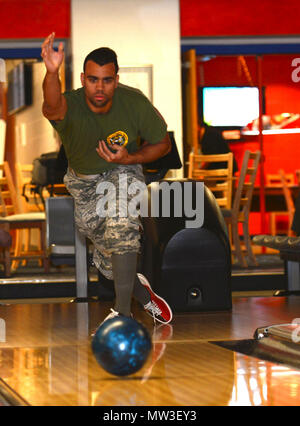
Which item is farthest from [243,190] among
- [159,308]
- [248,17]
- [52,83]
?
[52,83]

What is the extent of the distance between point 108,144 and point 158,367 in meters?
1.02

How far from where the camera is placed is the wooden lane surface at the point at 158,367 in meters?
2.28

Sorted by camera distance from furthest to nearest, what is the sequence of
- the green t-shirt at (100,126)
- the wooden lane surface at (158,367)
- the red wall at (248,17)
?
the red wall at (248,17) < the green t-shirt at (100,126) < the wooden lane surface at (158,367)

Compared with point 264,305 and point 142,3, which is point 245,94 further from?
point 264,305

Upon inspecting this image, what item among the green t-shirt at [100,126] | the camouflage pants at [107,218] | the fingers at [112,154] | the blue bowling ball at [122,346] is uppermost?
the green t-shirt at [100,126]

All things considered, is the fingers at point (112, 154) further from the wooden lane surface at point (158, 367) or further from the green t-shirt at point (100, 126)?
the wooden lane surface at point (158, 367)

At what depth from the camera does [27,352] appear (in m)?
3.17

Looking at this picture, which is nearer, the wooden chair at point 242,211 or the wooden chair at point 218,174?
the wooden chair at point 242,211

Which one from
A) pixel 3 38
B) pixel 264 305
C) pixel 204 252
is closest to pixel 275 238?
pixel 204 252

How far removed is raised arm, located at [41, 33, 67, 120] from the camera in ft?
10.3

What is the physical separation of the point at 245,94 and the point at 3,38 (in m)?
2.87

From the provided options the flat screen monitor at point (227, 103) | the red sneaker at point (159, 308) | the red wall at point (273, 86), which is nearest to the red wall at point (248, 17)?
the red wall at point (273, 86)

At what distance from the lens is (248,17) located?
8.54 metres

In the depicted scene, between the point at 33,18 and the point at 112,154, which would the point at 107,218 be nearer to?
the point at 112,154
